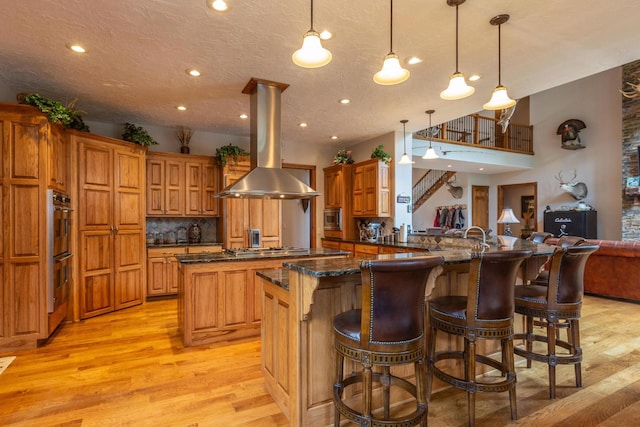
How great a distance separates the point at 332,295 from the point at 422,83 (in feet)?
9.27

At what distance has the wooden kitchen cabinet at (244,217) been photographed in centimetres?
543

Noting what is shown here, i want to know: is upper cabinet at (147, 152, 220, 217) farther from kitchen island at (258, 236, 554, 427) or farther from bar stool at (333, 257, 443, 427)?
bar stool at (333, 257, 443, 427)

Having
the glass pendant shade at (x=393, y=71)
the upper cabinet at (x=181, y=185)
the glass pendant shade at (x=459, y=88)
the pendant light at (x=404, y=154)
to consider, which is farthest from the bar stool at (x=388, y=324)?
the upper cabinet at (x=181, y=185)

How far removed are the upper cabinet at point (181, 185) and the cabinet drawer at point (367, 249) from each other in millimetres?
2526

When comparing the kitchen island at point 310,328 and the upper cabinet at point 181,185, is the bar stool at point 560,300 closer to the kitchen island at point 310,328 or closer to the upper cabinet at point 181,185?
A: the kitchen island at point 310,328

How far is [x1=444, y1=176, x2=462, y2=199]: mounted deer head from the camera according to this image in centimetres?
1088

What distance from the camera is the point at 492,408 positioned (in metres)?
2.20

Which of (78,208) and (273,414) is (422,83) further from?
(78,208)

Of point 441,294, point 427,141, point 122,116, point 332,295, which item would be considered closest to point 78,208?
point 122,116

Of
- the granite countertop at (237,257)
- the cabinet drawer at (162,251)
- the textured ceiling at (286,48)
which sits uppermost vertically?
the textured ceiling at (286,48)

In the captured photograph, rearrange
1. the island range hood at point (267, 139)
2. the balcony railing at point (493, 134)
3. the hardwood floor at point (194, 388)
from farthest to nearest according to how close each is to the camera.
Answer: the balcony railing at point (493, 134) → the island range hood at point (267, 139) → the hardwood floor at point (194, 388)

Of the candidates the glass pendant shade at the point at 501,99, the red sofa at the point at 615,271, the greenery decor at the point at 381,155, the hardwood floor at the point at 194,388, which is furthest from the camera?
the greenery decor at the point at 381,155

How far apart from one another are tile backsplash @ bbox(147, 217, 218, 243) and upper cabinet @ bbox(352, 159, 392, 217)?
9.06ft

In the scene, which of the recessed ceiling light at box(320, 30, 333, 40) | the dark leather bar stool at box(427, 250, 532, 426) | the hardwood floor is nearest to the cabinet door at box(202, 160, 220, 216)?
the hardwood floor
